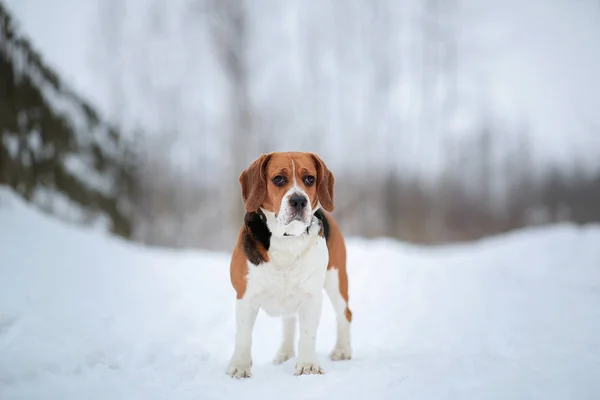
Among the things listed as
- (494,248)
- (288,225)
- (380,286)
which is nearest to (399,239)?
(494,248)

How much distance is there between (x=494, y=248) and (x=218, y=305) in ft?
20.1

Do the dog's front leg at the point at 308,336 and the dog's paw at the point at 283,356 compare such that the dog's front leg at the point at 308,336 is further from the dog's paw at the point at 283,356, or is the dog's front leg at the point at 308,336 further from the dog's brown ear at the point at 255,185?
the dog's brown ear at the point at 255,185

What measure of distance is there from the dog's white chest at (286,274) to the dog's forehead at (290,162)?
52cm

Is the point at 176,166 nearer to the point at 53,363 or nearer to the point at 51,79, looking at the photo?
the point at 51,79

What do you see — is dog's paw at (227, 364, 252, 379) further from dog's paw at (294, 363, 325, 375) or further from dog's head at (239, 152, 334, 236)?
dog's head at (239, 152, 334, 236)

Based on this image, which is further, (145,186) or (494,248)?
(145,186)

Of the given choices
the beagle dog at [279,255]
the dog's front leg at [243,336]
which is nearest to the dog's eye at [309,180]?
the beagle dog at [279,255]

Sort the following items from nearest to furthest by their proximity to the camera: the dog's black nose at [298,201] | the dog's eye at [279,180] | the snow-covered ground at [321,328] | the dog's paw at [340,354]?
the snow-covered ground at [321,328] → the dog's black nose at [298,201] → the dog's eye at [279,180] → the dog's paw at [340,354]

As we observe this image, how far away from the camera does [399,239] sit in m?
13.5

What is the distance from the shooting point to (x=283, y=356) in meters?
4.23

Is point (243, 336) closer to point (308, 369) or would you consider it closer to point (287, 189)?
point (308, 369)

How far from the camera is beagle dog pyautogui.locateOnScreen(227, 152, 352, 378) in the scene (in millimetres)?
3405

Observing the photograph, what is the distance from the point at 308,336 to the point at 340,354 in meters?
0.72

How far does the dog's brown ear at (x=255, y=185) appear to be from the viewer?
3.42 meters
